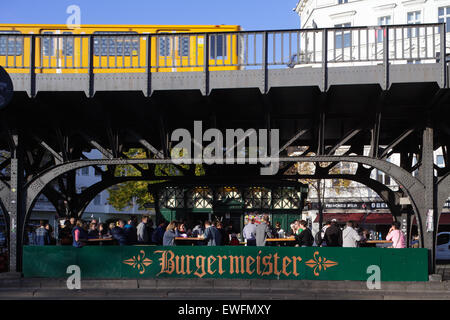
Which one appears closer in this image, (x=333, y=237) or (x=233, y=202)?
(x=333, y=237)

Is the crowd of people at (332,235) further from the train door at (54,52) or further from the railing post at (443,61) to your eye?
the train door at (54,52)

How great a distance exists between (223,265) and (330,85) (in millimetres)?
5550

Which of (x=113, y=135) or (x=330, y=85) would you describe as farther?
(x=113, y=135)

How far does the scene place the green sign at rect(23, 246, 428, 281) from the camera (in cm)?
1670

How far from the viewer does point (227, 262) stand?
17.1 meters

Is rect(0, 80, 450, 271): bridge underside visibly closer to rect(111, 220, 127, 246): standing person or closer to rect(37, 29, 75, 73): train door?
rect(37, 29, 75, 73): train door

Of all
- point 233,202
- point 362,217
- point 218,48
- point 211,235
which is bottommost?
point 362,217

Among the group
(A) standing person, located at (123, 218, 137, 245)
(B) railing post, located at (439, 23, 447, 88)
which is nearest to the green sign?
(A) standing person, located at (123, 218, 137, 245)

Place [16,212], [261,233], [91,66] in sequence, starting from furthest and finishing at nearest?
[261,233] < [16,212] < [91,66]

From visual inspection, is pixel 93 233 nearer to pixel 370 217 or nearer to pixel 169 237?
pixel 169 237

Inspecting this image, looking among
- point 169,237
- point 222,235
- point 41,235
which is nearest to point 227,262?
point 169,237
